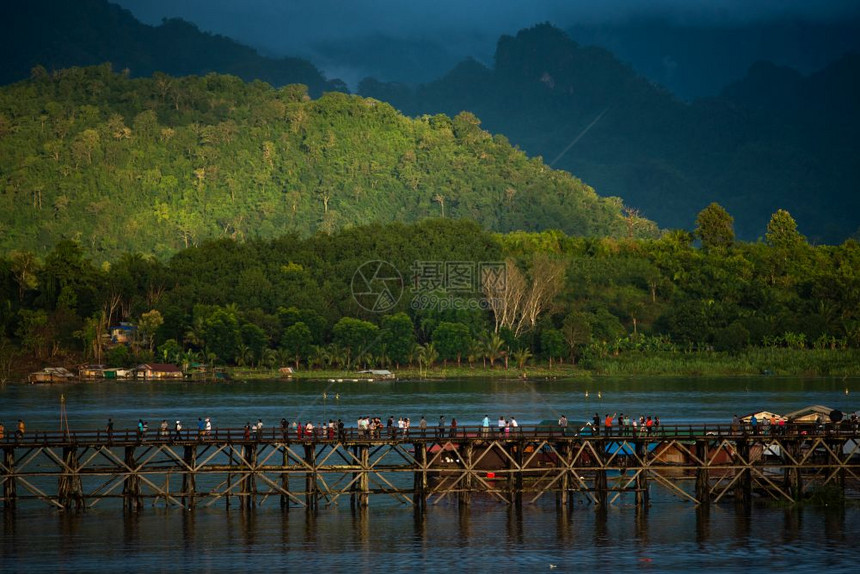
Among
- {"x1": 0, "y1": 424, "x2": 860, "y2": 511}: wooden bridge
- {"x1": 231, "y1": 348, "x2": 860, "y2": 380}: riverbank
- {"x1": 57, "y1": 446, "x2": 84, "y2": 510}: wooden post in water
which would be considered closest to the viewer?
{"x1": 0, "y1": 424, "x2": 860, "y2": 511}: wooden bridge

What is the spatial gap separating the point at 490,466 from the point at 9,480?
23.4 meters

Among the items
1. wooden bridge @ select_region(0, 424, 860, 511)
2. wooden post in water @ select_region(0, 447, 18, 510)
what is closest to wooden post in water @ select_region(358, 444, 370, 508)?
wooden bridge @ select_region(0, 424, 860, 511)

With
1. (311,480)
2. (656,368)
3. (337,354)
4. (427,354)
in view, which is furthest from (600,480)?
(427,354)

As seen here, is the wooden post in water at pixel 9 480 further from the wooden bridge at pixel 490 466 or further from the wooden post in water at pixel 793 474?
the wooden post in water at pixel 793 474

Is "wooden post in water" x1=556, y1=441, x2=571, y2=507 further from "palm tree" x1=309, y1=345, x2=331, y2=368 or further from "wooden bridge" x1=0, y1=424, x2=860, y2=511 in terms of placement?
"palm tree" x1=309, y1=345, x2=331, y2=368

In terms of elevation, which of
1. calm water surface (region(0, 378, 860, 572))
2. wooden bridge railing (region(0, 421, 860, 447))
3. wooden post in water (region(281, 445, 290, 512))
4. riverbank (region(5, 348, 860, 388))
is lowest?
calm water surface (region(0, 378, 860, 572))

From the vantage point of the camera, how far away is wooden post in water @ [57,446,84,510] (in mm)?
60438

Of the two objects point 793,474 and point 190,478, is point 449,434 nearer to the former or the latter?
point 190,478

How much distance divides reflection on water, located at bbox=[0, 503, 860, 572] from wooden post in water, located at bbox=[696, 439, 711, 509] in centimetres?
64

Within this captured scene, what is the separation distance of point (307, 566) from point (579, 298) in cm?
13193

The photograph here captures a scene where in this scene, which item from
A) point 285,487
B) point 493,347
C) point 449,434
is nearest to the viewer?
point 285,487

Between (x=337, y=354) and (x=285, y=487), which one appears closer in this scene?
(x=285, y=487)

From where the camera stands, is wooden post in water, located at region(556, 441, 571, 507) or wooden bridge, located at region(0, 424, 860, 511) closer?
wooden bridge, located at region(0, 424, 860, 511)

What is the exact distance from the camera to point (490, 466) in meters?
62.8
